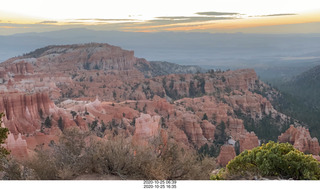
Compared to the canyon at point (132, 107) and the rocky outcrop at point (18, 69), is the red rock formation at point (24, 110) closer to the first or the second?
the canyon at point (132, 107)

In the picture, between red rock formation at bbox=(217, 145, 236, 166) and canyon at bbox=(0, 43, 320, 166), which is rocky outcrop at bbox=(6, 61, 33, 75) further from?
red rock formation at bbox=(217, 145, 236, 166)

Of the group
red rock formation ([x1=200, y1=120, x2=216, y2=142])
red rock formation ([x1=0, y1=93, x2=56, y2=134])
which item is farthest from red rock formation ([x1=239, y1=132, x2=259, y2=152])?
red rock formation ([x1=0, y1=93, x2=56, y2=134])

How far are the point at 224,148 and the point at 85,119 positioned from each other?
53.3 feet

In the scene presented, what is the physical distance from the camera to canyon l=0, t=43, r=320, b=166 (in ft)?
108

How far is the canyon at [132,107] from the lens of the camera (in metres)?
33.1

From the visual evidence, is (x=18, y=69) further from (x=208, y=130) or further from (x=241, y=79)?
(x=208, y=130)

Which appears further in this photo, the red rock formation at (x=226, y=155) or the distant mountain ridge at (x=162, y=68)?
the distant mountain ridge at (x=162, y=68)

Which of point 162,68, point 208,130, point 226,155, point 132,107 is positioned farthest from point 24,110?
point 162,68

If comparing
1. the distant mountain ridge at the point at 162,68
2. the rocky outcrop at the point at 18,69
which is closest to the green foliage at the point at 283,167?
the rocky outcrop at the point at 18,69

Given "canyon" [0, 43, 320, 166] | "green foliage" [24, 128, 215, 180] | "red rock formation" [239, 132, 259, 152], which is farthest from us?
"red rock formation" [239, 132, 259, 152]

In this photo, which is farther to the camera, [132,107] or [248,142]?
[132,107]

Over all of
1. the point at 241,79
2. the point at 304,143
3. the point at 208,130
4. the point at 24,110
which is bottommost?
the point at 241,79

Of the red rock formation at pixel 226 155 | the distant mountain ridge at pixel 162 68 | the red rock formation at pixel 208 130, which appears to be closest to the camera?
the red rock formation at pixel 226 155

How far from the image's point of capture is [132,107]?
55.5 m
